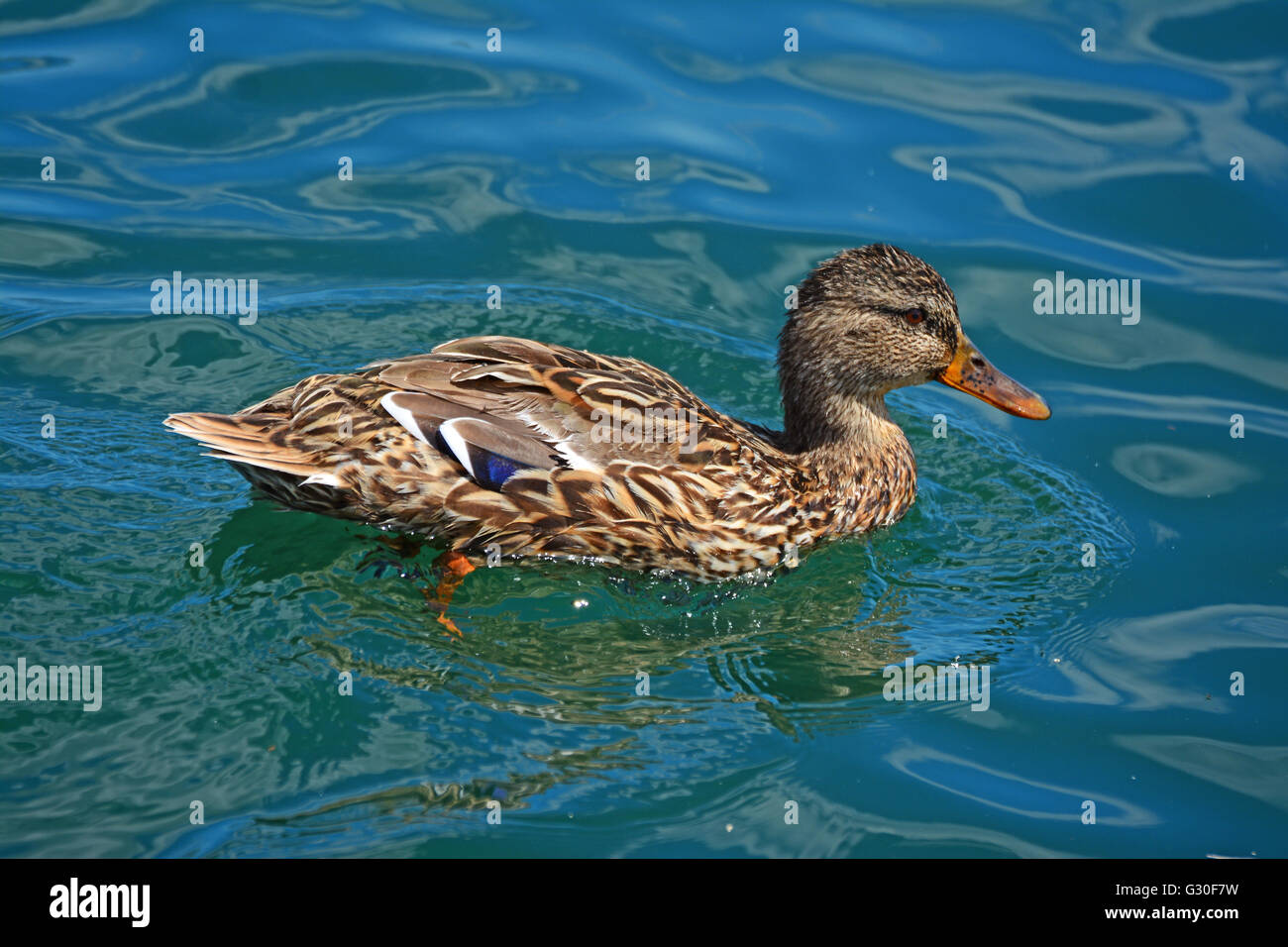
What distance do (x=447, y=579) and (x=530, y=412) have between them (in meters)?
1.05

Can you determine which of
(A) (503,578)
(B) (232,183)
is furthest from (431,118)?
(A) (503,578)

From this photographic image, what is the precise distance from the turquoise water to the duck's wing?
0.76 metres

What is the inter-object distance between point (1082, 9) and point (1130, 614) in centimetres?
701

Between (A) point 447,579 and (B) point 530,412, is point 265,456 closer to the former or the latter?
(A) point 447,579

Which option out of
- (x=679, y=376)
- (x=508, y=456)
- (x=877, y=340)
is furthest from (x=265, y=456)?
(x=877, y=340)

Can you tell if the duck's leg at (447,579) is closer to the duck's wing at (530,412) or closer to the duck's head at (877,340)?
the duck's wing at (530,412)

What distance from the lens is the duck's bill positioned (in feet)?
28.1

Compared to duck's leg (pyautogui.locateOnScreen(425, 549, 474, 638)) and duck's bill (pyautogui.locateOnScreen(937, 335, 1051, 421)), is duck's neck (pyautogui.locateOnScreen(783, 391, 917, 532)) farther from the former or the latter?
duck's leg (pyautogui.locateOnScreen(425, 549, 474, 638))

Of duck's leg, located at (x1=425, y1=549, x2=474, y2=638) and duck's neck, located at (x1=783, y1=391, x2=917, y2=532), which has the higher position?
duck's neck, located at (x1=783, y1=391, x2=917, y2=532)

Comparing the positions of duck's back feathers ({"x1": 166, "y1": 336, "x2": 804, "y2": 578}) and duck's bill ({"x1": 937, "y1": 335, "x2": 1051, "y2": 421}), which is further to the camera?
duck's bill ({"x1": 937, "y1": 335, "x2": 1051, "y2": 421})

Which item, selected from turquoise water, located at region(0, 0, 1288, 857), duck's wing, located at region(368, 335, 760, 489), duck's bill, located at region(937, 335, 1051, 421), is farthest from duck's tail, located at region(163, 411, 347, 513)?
duck's bill, located at region(937, 335, 1051, 421)
